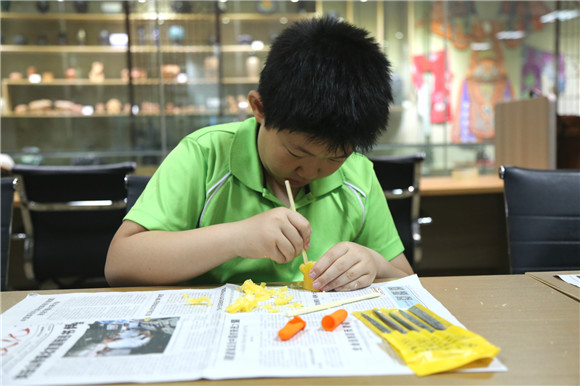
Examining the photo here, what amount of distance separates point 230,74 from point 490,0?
2755mm

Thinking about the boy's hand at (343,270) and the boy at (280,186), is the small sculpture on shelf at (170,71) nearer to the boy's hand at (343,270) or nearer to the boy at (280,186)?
the boy at (280,186)

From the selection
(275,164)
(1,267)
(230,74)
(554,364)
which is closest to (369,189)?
(275,164)

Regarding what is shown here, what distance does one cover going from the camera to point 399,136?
5180mm

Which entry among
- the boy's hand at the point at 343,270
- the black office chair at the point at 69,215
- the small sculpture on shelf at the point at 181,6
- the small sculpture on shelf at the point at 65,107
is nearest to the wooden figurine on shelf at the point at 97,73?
the small sculpture on shelf at the point at 65,107

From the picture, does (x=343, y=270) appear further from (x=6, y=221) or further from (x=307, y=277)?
(x=6, y=221)

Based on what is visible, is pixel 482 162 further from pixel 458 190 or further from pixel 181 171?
pixel 181 171

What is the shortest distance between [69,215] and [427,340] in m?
1.88

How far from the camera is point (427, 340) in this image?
62 cm

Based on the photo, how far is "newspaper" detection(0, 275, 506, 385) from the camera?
0.56 meters

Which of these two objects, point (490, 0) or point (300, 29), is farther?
point (490, 0)

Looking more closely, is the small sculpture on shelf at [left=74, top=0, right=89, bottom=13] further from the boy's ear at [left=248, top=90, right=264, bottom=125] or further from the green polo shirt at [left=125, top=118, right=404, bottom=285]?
the boy's ear at [left=248, top=90, right=264, bottom=125]

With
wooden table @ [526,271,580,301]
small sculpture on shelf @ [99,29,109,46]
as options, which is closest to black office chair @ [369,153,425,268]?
wooden table @ [526,271,580,301]

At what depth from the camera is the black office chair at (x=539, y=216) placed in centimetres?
133

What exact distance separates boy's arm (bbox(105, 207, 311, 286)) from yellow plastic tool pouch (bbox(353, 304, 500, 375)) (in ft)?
0.62
